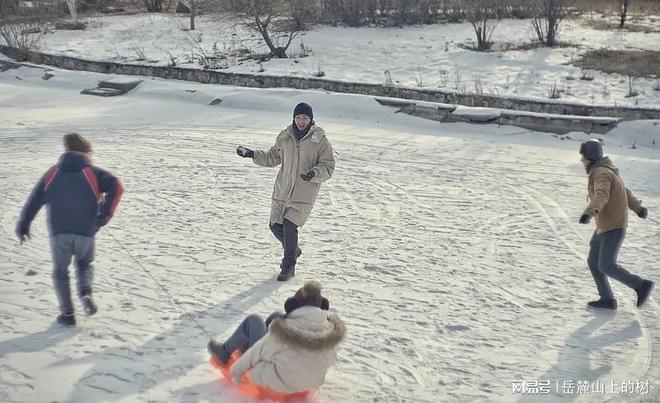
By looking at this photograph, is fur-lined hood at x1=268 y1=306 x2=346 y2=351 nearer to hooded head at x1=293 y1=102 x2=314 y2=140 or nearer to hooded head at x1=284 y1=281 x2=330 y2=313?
hooded head at x1=284 y1=281 x2=330 y2=313

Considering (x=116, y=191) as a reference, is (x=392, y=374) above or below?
below

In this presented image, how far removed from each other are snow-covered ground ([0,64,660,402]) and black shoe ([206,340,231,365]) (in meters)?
0.14

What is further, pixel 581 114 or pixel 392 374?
pixel 581 114

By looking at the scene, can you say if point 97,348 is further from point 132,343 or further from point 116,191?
point 116,191

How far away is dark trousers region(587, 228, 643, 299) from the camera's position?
21.5 ft

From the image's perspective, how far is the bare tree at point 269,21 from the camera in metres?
19.6

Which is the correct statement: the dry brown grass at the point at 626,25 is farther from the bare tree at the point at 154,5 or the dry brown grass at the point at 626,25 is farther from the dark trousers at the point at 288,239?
the dark trousers at the point at 288,239

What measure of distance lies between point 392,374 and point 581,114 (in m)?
9.54

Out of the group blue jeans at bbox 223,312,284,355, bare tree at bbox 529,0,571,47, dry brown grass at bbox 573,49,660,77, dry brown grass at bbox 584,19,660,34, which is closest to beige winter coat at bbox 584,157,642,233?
blue jeans at bbox 223,312,284,355

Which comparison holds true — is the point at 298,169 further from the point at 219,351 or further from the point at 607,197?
the point at 607,197

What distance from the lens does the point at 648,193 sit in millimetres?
10172

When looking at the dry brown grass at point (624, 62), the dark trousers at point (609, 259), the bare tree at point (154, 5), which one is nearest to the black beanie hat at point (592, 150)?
the dark trousers at point (609, 259)

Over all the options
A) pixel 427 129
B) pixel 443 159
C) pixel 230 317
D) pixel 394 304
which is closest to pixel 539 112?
pixel 427 129

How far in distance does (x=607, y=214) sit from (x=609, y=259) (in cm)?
37
